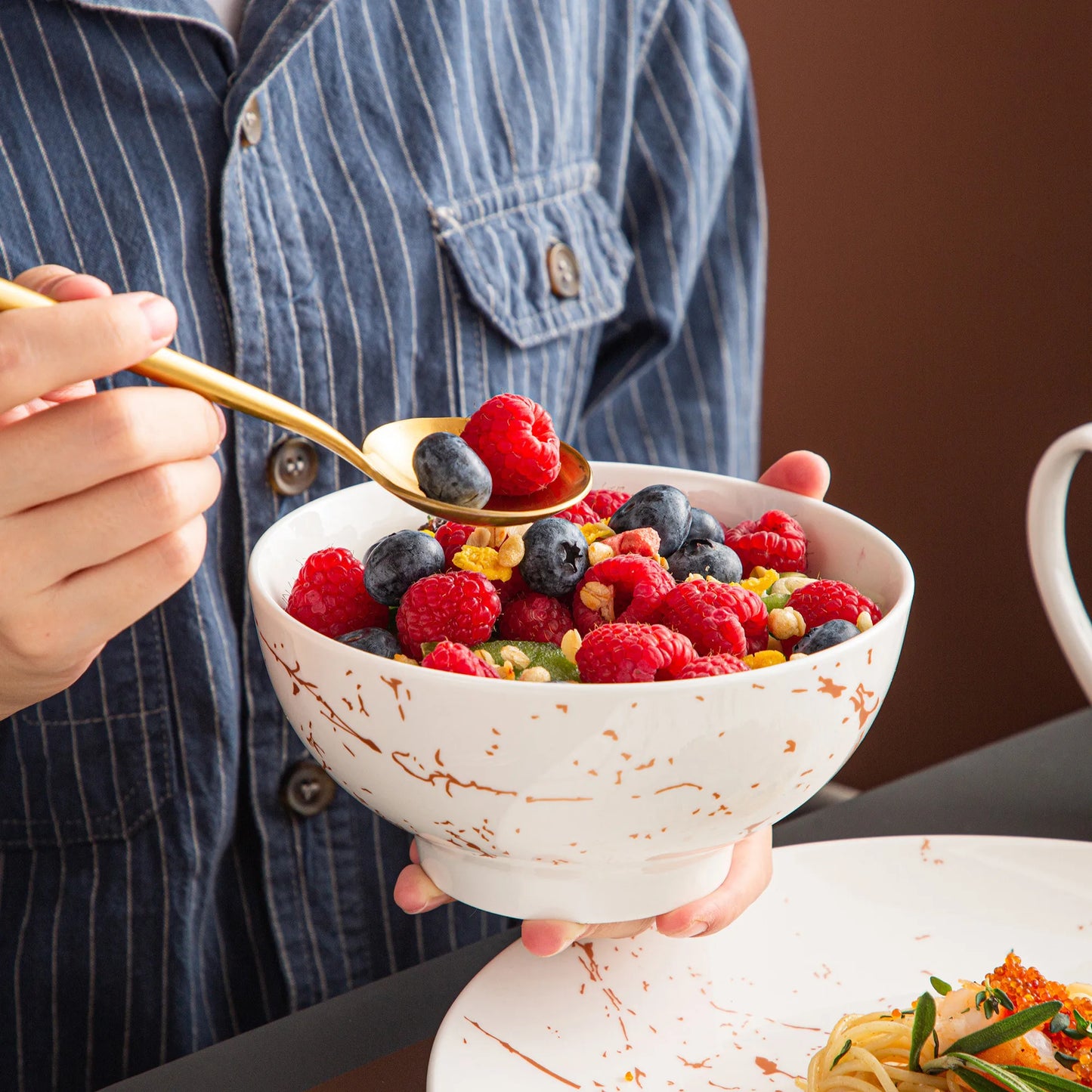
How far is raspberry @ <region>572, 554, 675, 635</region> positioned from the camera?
669 mm

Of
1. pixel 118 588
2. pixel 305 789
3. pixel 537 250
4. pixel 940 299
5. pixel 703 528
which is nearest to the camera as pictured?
pixel 118 588

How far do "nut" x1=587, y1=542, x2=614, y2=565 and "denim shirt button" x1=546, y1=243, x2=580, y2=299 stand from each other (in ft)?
1.78

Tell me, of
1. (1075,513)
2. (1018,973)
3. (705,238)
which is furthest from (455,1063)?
(1075,513)

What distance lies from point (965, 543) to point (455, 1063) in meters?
2.16

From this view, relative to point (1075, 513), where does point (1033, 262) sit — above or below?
above

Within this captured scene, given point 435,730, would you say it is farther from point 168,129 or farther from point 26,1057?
point 26,1057

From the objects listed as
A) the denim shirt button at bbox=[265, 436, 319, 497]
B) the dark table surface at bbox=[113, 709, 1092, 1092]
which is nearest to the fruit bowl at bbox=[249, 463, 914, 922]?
the dark table surface at bbox=[113, 709, 1092, 1092]

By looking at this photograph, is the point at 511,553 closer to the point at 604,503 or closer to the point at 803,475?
the point at 604,503

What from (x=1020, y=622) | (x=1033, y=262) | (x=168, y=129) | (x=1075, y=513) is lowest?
(x=1020, y=622)

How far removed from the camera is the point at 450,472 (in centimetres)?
71

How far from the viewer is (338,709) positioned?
0.61 meters

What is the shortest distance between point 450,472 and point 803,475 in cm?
27

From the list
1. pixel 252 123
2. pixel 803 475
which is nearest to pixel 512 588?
pixel 803 475

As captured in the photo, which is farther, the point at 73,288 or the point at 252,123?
the point at 252,123
